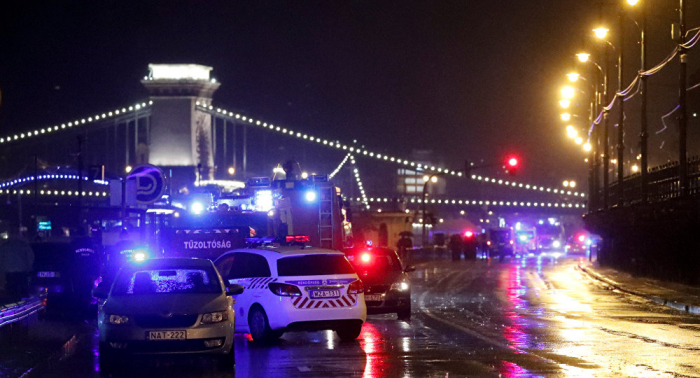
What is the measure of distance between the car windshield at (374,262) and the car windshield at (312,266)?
3.66 metres

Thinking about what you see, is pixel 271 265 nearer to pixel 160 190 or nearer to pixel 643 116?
pixel 160 190

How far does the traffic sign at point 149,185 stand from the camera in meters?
20.4

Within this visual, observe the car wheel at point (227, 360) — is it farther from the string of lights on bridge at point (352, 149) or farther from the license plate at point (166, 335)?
the string of lights on bridge at point (352, 149)

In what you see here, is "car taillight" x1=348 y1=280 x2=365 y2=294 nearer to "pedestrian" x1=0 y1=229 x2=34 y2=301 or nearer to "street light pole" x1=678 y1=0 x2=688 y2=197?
"pedestrian" x1=0 y1=229 x2=34 y2=301

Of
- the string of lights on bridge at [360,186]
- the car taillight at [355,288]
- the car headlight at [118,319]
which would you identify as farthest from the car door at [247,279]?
the string of lights on bridge at [360,186]

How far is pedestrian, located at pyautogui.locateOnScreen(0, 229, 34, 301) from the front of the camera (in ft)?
92.8

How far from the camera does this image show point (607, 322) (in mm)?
20531

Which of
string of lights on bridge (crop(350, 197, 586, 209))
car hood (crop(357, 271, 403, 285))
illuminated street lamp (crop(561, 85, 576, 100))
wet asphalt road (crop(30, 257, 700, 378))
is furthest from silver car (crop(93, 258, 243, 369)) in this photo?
string of lights on bridge (crop(350, 197, 586, 209))

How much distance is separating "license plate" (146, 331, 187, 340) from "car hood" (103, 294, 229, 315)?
0.85 feet

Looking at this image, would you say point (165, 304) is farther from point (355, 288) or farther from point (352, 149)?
point (352, 149)

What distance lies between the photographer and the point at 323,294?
54.7ft

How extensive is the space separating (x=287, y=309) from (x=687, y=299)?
13973 mm

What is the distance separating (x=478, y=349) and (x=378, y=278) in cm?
553

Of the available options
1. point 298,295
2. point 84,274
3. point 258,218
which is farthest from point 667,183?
point 298,295
